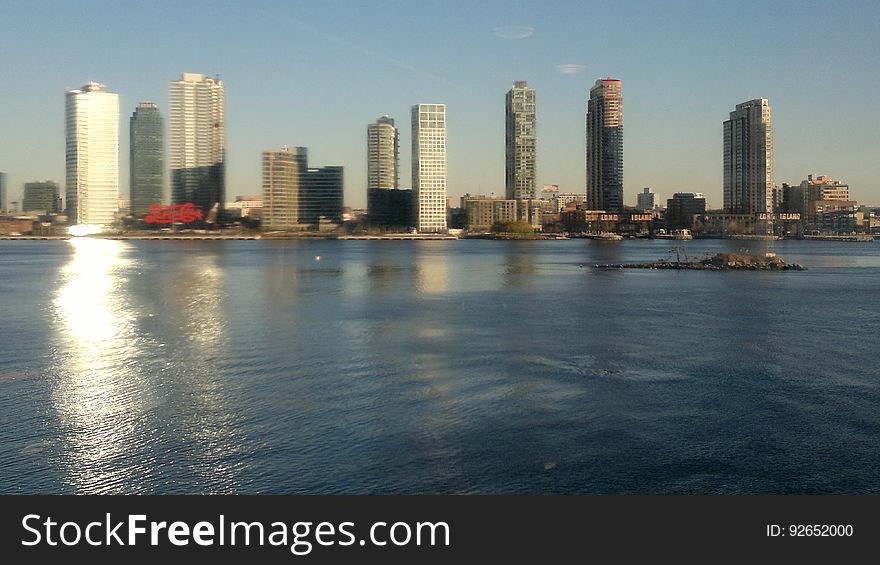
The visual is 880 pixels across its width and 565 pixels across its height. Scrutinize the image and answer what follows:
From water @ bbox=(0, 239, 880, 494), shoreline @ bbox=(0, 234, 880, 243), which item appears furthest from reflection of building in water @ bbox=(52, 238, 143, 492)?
shoreline @ bbox=(0, 234, 880, 243)

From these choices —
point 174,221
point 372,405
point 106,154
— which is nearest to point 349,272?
point 372,405

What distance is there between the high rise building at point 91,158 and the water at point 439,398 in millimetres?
142634

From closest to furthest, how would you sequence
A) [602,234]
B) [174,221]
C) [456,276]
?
[456,276] → [602,234] → [174,221]

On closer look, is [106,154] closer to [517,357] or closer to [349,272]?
[349,272]

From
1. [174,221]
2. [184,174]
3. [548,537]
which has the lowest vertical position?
[548,537]

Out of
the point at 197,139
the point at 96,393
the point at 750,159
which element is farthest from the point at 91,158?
the point at 96,393

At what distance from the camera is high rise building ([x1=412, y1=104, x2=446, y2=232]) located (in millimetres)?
151500

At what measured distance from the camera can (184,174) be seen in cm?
16675

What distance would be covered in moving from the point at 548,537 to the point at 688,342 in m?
11.1

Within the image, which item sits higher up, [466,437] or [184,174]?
[184,174]

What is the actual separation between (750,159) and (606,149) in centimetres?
2867

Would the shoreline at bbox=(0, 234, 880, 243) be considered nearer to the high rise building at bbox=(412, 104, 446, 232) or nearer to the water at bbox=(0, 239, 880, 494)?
the high rise building at bbox=(412, 104, 446, 232)

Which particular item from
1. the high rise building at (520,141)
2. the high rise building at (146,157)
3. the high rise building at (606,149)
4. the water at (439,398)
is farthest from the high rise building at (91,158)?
the water at (439,398)

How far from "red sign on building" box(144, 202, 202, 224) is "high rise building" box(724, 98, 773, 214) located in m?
104
